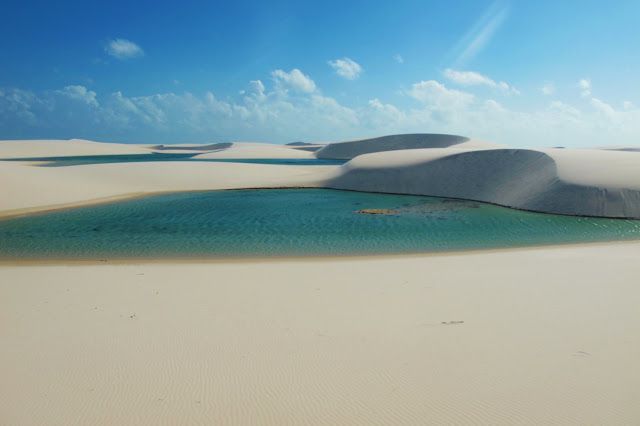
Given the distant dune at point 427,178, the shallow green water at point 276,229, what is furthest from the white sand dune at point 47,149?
the shallow green water at point 276,229

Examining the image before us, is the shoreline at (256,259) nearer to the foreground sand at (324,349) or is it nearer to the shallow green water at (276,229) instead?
the shallow green water at (276,229)

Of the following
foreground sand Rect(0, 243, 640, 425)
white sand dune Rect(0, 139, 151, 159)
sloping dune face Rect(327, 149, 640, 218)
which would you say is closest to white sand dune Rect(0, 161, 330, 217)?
sloping dune face Rect(327, 149, 640, 218)

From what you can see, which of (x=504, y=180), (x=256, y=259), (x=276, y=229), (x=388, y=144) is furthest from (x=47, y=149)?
(x=256, y=259)

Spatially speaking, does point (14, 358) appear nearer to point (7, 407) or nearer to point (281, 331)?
point (7, 407)

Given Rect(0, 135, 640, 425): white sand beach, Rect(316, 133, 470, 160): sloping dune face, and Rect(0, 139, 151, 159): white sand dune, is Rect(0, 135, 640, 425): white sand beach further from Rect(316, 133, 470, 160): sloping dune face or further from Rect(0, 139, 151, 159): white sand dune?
Rect(0, 139, 151, 159): white sand dune

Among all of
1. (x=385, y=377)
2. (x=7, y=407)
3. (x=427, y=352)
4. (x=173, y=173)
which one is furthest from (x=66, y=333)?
(x=173, y=173)

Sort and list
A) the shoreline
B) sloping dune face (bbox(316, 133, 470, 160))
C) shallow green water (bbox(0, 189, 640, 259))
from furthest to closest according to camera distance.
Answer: sloping dune face (bbox(316, 133, 470, 160)) < shallow green water (bbox(0, 189, 640, 259)) < the shoreline
